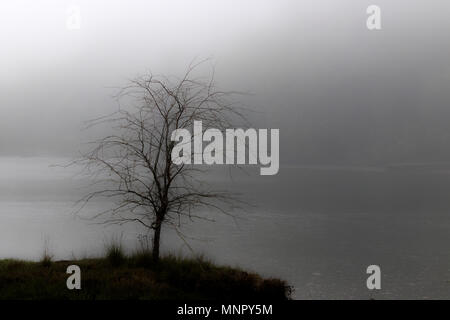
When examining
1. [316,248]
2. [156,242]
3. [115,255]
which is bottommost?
[316,248]

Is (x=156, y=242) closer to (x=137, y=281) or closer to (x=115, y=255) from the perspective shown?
(x=115, y=255)

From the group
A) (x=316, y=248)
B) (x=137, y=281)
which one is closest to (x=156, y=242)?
(x=137, y=281)

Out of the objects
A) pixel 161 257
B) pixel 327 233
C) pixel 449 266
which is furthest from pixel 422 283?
pixel 327 233

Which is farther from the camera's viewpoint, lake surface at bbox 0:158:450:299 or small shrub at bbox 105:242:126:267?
lake surface at bbox 0:158:450:299

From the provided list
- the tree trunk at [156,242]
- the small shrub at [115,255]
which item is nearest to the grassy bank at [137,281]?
the small shrub at [115,255]

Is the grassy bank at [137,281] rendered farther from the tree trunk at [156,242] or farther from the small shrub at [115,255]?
the tree trunk at [156,242]

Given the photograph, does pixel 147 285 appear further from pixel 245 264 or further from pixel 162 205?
pixel 245 264

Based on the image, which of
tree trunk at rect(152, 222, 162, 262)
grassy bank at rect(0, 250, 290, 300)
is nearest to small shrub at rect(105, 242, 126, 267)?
grassy bank at rect(0, 250, 290, 300)

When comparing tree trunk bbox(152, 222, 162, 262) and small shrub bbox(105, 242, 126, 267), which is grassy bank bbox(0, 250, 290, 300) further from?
tree trunk bbox(152, 222, 162, 262)

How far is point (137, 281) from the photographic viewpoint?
7.71 m

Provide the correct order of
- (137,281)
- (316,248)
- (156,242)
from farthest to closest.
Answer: (316,248) < (156,242) < (137,281)

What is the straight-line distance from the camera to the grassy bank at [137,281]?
23.6 ft

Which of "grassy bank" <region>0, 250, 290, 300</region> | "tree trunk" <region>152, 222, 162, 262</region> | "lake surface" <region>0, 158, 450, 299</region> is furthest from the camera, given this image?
"lake surface" <region>0, 158, 450, 299</region>

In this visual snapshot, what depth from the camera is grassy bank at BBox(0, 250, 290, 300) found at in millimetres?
7207
